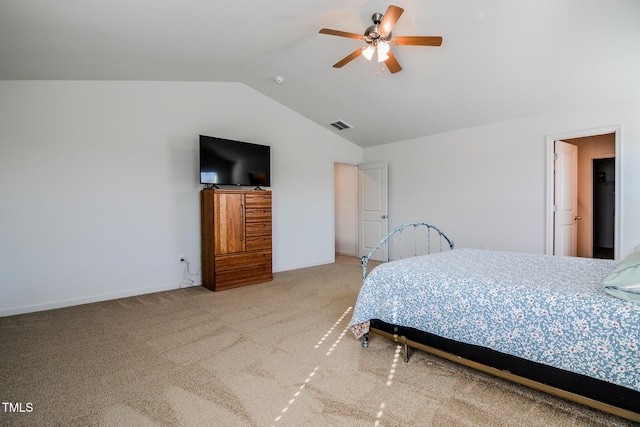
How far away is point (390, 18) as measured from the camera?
8.45 feet

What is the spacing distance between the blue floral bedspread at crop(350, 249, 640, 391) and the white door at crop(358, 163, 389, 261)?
3.64m

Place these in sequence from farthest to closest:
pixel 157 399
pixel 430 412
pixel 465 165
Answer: pixel 465 165 < pixel 157 399 < pixel 430 412

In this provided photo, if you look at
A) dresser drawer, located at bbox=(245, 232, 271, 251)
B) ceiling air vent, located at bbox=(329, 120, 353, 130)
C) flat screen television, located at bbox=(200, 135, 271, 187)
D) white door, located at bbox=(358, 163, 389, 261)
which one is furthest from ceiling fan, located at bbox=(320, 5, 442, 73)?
white door, located at bbox=(358, 163, 389, 261)

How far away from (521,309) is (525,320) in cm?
6

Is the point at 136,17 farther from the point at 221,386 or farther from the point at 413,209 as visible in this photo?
the point at 413,209

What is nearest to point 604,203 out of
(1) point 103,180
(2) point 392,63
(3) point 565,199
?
(3) point 565,199

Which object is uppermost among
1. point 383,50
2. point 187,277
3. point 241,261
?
point 383,50

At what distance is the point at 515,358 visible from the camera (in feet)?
5.85

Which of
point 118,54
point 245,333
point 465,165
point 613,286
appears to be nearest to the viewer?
point 613,286

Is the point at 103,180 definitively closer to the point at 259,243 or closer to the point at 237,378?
the point at 259,243

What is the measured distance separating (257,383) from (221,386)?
0.23 meters

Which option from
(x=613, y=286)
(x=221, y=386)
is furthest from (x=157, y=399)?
(x=613, y=286)

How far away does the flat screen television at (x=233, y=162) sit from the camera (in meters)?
4.39

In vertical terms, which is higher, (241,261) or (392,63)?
(392,63)
